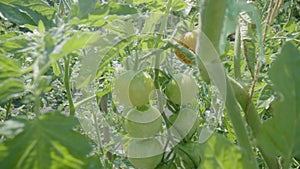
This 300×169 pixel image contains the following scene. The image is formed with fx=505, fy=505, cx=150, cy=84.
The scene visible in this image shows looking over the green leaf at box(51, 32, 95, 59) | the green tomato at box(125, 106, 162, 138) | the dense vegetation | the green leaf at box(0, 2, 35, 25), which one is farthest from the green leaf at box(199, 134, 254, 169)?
the green leaf at box(0, 2, 35, 25)

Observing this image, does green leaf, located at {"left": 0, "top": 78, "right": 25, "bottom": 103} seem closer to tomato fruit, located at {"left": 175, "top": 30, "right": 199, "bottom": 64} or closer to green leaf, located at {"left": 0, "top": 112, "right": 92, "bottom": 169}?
green leaf, located at {"left": 0, "top": 112, "right": 92, "bottom": 169}

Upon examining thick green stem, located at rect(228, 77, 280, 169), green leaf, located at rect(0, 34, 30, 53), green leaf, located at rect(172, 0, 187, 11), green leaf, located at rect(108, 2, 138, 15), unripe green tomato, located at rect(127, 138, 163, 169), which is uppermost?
green leaf, located at rect(108, 2, 138, 15)

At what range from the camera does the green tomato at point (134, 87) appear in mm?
605

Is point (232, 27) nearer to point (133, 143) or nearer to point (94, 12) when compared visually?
point (94, 12)

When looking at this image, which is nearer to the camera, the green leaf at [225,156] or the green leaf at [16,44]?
the green leaf at [225,156]

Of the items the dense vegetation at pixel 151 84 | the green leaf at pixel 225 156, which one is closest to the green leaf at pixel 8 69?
the dense vegetation at pixel 151 84

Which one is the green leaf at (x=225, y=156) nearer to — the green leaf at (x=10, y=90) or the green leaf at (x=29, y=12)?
the green leaf at (x=10, y=90)

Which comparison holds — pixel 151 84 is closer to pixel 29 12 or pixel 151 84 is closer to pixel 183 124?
pixel 183 124

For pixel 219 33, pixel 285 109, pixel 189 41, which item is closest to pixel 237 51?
pixel 189 41

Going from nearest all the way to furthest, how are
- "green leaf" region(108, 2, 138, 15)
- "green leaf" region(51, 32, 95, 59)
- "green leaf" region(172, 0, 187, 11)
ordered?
1. "green leaf" region(51, 32, 95, 59)
2. "green leaf" region(108, 2, 138, 15)
3. "green leaf" region(172, 0, 187, 11)

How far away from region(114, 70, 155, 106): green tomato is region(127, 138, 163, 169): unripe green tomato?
0.05 metres

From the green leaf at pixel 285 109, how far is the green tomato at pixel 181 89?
0.25m

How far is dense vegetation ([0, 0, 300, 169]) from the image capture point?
360 millimetres

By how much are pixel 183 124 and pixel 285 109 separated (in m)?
0.28
